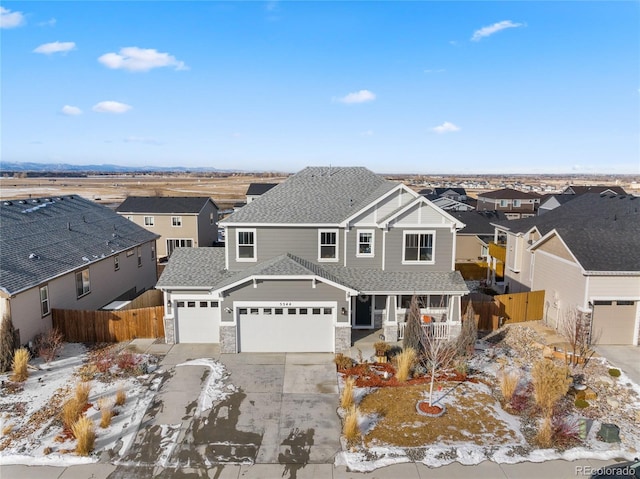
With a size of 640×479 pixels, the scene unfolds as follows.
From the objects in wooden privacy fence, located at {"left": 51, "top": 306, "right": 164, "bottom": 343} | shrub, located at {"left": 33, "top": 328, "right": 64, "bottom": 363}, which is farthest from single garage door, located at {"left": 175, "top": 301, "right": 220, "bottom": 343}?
shrub, located at {"left": 33, "top": 328, "right": 64, "bottom": 363}

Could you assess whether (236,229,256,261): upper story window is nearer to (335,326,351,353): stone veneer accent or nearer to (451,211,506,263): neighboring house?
(335,326,351,353): stone veneer accent

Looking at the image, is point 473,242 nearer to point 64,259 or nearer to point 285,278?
point 285,278

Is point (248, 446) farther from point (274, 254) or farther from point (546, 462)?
point (274, 254)

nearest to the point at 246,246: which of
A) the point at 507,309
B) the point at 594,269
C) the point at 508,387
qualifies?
the point at 508,387

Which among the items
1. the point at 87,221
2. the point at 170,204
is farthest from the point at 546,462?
the point at 170,204

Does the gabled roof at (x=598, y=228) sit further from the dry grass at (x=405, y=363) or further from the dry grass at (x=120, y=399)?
the dry grass at (x=120, y=399)

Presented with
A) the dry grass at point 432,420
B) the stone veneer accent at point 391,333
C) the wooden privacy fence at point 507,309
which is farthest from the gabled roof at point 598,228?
the dry grass at point 432,420
